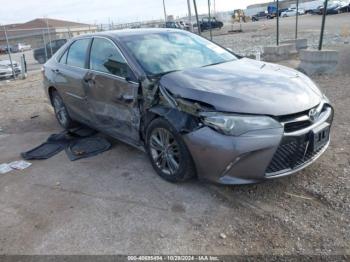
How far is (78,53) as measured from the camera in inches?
199

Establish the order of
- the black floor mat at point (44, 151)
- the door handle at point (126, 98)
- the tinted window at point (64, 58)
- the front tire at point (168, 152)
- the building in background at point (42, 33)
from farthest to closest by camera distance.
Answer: the building in background at point (42, 33) < the tinted window at point (64, 58) < the black floor mat at point (44, 151) < the door handle at point (126, 98) < the front tire at point (168, 152)

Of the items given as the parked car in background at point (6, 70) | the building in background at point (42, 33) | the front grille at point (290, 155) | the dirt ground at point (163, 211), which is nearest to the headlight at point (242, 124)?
the front grille at point (290, 155)

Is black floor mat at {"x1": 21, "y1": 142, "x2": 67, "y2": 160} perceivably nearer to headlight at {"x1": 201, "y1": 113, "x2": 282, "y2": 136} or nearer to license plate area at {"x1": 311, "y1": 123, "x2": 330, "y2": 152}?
headlight at {"x1": 201, "y1": 113, "x2": 282, "y2": 136}

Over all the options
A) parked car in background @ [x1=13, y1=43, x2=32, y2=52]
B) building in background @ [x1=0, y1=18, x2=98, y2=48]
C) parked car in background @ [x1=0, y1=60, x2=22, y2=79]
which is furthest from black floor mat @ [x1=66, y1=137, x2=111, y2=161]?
parked car in background @ [x1=13, y1=43, x2=32, y2=52]

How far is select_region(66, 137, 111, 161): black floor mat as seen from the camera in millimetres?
4798

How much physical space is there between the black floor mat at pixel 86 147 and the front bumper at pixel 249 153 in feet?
6.60

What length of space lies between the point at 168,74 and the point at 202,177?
1166mm

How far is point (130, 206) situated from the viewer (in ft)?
11.2

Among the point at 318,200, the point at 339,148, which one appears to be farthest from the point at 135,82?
the point at 339,148

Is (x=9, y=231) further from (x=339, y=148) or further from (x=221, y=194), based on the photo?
(x=339, y=148)

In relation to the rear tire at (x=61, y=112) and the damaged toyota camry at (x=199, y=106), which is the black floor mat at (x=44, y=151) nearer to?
the rear tire at (x=61, y=112)

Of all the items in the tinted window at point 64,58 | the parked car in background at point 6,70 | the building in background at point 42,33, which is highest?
the building in background at point 42,33

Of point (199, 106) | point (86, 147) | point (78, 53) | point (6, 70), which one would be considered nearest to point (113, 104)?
point (86, 147)

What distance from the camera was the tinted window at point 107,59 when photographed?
409 cm
